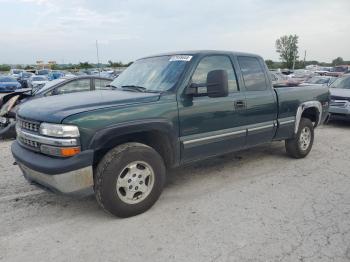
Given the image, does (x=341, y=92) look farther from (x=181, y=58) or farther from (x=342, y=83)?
(x=181, y=58)

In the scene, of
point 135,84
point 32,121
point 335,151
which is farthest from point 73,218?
point 335,151

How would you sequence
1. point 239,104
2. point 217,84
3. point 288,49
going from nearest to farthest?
point 217,84 < point 239,104 < point 288,49

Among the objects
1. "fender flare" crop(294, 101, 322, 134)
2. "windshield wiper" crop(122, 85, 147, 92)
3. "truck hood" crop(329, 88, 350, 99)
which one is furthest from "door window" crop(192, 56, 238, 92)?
"truck hood" crop(329, 88, 350, 99)

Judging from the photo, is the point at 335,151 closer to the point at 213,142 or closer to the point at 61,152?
the point at 213,142

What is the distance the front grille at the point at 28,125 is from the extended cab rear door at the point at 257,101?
2790mm

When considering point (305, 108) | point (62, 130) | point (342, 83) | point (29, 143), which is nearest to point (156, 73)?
point (62, 130)

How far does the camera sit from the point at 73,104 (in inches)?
139

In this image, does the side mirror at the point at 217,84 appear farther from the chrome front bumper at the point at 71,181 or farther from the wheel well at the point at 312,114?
the wheel well at the point at 312,114

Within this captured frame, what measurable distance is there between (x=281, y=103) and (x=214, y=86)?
1.93 meters

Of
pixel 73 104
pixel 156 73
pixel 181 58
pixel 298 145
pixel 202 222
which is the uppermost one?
pixel 181 58

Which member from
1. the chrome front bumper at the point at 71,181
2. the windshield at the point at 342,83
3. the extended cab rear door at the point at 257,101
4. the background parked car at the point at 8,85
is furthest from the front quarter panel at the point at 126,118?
the background parked car at the point at 8,85

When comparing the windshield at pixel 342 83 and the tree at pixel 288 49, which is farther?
the tree at pixel 288 49

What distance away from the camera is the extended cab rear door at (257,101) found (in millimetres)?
4867

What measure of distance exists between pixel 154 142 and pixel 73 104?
1.06 meters
